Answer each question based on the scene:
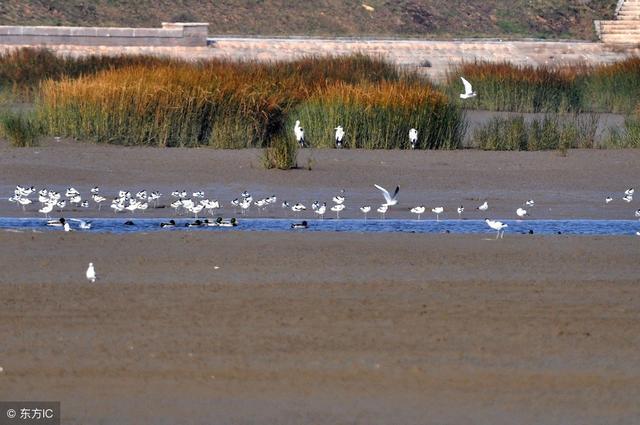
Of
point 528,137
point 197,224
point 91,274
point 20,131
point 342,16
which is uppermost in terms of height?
point 91,274

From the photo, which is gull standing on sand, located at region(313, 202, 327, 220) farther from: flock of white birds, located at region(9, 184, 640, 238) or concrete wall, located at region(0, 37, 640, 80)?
concrete wall, located at region(0, 37, 640, 80)

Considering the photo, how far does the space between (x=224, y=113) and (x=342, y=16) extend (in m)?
36.9

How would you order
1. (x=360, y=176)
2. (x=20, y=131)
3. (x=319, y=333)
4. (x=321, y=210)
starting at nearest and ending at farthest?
(x=319, y=333) → (x=321, y=210) → (x=360, y=176) → (x=20, y=131)

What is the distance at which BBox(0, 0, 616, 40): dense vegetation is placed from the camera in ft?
180

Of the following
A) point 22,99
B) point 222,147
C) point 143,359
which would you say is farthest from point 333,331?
point 22,99

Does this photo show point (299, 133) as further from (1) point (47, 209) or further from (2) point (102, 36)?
(2) point (102, 36)

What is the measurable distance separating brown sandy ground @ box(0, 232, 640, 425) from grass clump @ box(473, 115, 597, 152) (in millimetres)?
9550

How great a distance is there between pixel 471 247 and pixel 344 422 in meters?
5.75

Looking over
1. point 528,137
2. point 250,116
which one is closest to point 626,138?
point 528,137

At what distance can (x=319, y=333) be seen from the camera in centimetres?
920

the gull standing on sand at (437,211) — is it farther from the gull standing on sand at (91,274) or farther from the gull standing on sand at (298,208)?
the gull standing on sand at (91,274)

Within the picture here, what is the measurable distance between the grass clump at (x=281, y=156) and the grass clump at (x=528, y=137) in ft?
13.6

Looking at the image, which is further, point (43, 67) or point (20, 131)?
point (43, 67)

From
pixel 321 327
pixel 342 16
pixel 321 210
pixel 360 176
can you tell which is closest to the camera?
pixel 321 327
